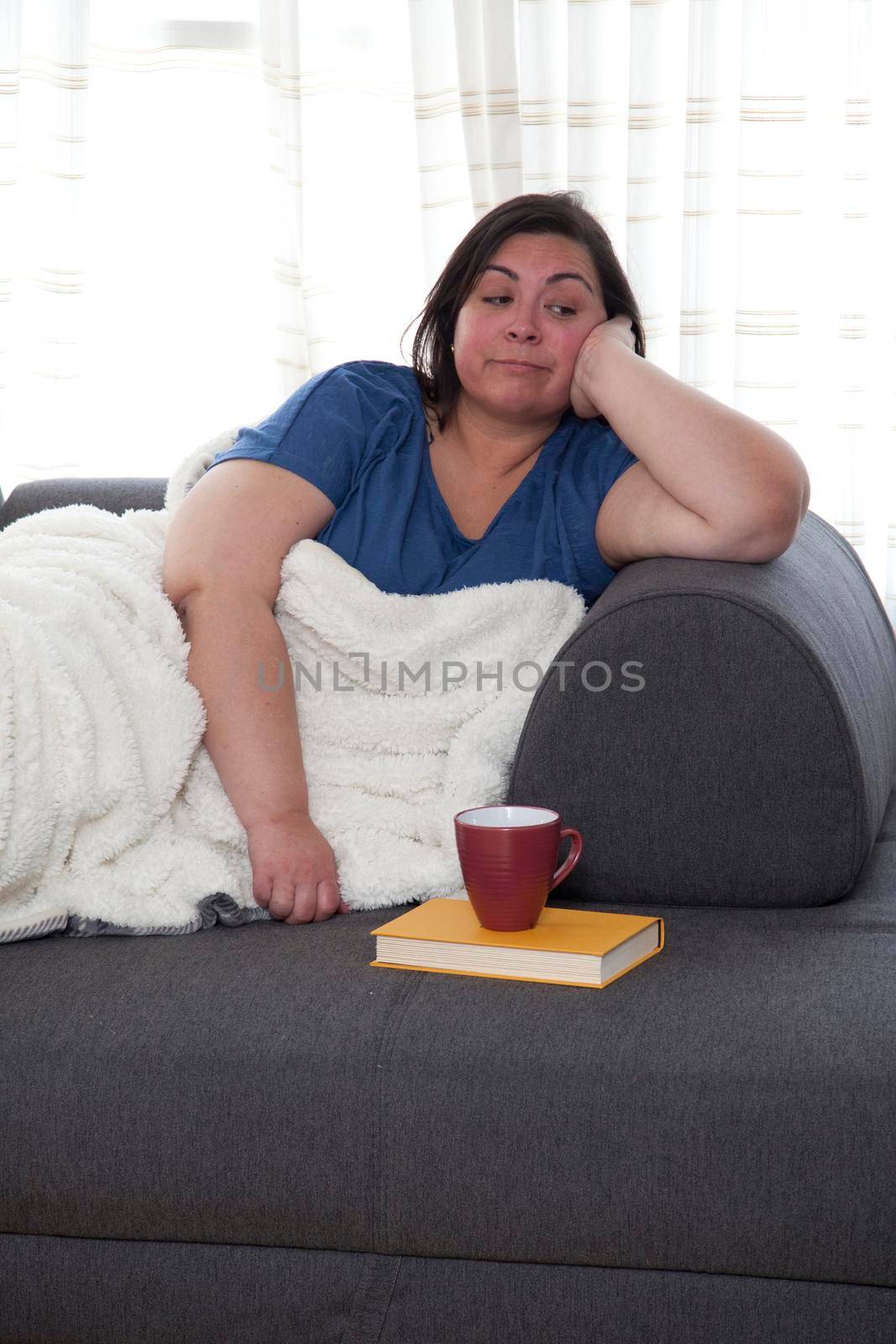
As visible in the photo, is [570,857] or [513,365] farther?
[513,365]

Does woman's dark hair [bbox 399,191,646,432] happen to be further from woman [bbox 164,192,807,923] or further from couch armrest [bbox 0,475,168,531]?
couch armrest [bbox 0,475,168,531]

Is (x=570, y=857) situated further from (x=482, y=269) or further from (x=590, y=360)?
(x=482, y=269)

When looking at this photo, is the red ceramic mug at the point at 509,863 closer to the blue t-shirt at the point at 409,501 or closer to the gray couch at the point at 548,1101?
the gray couch at the point at 548,1101

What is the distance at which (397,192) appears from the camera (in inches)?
98.0

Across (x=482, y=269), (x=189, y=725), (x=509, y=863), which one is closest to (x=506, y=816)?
(x=509, y=863)

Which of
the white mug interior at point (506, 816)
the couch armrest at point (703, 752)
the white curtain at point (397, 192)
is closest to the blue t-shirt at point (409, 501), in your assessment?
the couch armrest at point (703, 752)

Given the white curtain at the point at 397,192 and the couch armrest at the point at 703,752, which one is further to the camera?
the white curtain at the point at 397,192

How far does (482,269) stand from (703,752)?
0.71 meters

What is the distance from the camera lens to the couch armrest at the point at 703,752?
112 centimetres

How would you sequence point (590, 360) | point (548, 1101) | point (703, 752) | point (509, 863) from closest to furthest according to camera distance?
point (548, 1101)
point (509, 863)
point (703, 752)
point (590, 360)

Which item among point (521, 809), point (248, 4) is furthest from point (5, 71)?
point (521, 809)

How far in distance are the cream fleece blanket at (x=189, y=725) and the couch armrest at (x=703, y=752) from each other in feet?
0.46

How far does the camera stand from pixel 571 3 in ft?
7.55

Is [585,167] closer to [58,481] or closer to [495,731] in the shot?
[58,481]
